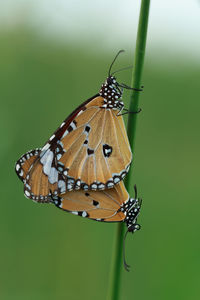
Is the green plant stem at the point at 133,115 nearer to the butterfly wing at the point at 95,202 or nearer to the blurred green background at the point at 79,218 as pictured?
the butterfly wing at the point at 95,202

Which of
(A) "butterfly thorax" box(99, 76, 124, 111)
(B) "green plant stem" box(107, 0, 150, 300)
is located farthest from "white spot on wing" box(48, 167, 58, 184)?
(B) "green plant stem" box(107, 0, 150, 300)

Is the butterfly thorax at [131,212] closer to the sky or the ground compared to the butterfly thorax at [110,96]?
closer to the ground

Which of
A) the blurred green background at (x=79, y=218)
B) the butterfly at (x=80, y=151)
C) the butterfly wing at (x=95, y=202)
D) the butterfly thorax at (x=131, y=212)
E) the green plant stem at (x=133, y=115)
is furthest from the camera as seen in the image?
the blurred green background at (x=79, y=218)

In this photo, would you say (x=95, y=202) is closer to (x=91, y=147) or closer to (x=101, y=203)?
(x=101, y=203)

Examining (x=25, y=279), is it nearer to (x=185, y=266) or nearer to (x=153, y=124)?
(x=185, y=266)

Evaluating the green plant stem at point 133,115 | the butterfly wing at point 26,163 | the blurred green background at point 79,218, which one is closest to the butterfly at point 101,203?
the butterfly wing at point 26,163

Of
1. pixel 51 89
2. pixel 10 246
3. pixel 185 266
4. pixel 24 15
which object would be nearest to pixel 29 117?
pixel 51 89

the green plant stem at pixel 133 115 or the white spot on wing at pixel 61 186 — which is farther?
the white spot on wing at pixel 61 186

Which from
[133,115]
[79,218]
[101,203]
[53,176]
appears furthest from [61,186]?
[79,218]

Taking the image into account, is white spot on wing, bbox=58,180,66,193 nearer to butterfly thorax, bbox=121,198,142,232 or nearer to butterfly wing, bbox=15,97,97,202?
butterfly wing, bbox=15,97,97,202
